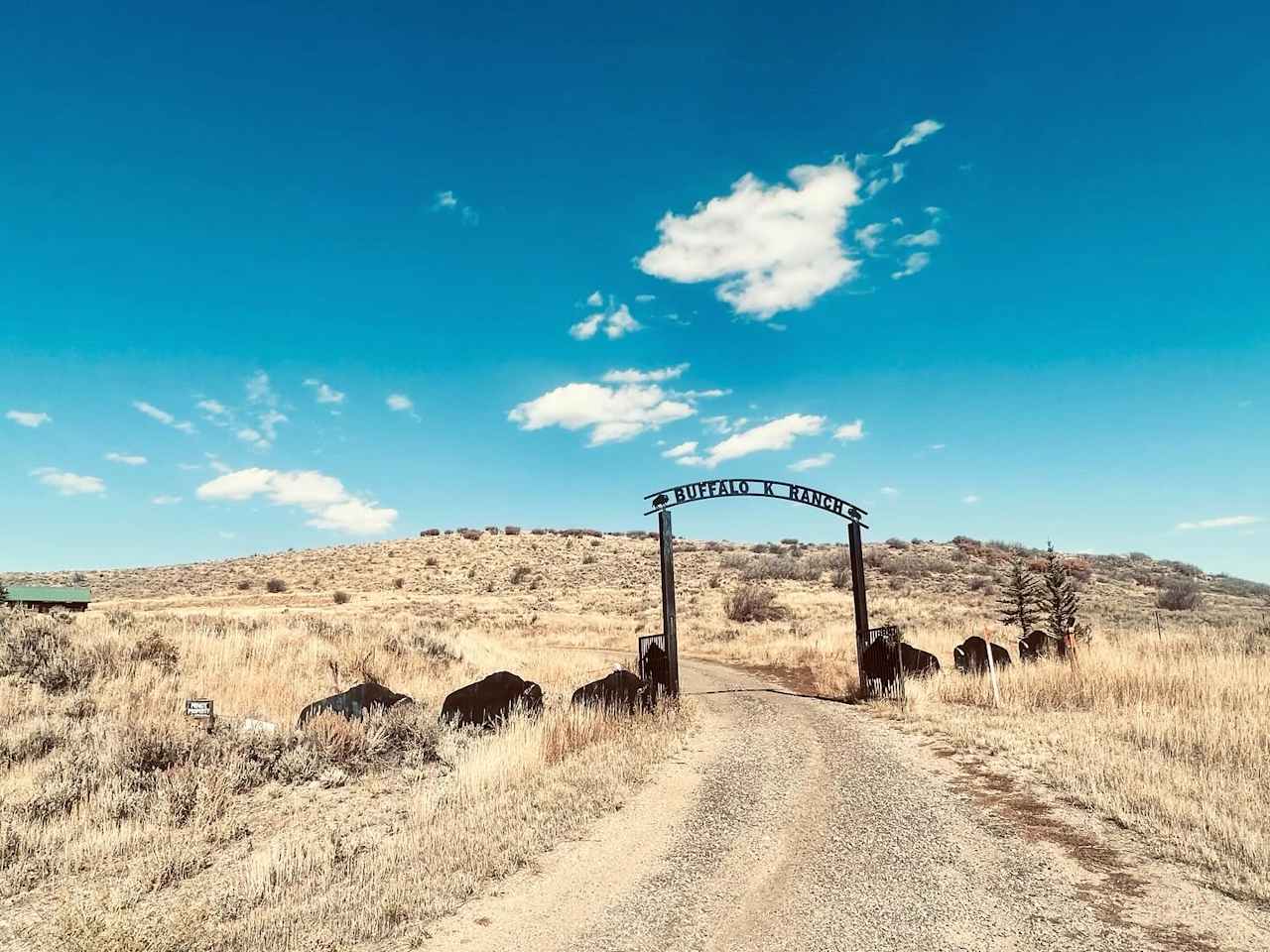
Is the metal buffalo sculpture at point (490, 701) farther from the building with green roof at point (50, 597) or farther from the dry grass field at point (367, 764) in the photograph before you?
the building with green roof at point (50, 597)

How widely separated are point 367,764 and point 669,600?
700cm

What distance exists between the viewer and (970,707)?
13898 millimetres

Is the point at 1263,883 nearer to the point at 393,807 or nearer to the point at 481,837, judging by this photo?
the point at 481,837

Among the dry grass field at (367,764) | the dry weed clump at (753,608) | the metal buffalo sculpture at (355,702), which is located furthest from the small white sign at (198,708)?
the dry weed clump at (753,608)

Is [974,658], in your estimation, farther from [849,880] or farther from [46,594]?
[46,594]

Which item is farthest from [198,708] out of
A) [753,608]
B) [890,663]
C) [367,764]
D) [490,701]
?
[753,608]

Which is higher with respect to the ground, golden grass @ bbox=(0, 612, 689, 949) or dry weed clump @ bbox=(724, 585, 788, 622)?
dry weed clump @ bbox=(724, 585, 788, 622)

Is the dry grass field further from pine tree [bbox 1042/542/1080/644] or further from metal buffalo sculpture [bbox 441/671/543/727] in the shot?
pine tree [bbox 1042/542/1080/644]

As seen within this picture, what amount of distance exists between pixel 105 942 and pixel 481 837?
3255mm

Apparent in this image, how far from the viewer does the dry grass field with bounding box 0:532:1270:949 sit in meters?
6.43

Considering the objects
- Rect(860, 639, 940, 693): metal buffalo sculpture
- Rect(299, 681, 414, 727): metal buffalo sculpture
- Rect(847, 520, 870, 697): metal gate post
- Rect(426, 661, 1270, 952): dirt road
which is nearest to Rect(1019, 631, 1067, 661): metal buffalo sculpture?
Rect(860, 639, 940, 693): metal buffalo sculpture

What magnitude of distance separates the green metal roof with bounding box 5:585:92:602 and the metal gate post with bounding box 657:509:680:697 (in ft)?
103

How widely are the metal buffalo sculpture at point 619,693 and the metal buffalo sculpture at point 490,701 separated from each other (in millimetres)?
927

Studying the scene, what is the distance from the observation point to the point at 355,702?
13109 millimetres
